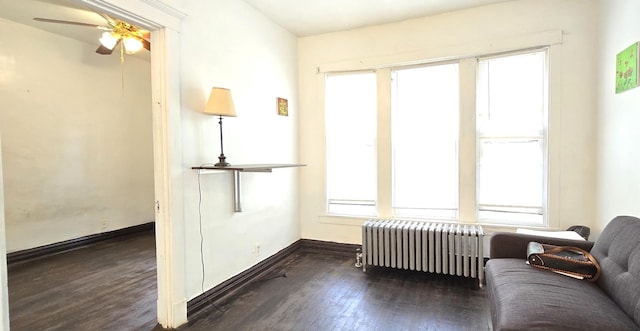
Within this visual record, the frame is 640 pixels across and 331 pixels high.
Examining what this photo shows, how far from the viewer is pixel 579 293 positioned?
5.61ft

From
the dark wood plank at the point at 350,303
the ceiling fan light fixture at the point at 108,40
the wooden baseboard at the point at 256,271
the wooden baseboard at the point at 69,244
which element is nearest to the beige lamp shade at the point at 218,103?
the wooden baseboard at the point at 256,271

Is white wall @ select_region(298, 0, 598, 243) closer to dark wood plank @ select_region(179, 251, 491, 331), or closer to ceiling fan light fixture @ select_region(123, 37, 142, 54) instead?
dark wood plank @ select_region(179, 251, 491, 331)

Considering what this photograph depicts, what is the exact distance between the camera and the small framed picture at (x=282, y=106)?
3.79m

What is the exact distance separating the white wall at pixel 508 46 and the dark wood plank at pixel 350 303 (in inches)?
33.7

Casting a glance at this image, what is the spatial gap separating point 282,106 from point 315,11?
3.62 ft

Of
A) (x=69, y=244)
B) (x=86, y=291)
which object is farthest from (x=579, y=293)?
(x=69, y=244)

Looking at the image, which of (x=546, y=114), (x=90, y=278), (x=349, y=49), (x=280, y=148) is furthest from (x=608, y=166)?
(x=90, y=278)

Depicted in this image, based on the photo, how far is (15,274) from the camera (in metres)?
3.48

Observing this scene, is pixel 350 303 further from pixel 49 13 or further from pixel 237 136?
pixel 49 13

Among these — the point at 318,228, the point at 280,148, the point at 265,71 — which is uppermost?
the point at 265,71

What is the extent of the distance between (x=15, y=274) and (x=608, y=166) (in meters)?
5.91

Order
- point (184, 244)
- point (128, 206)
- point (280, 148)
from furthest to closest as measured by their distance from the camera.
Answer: point (128, 206)
point (280, 148)
point (184, 244)

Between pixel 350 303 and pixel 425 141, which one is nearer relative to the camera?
pixel 350 303

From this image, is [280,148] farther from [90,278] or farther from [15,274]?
[15,274]
